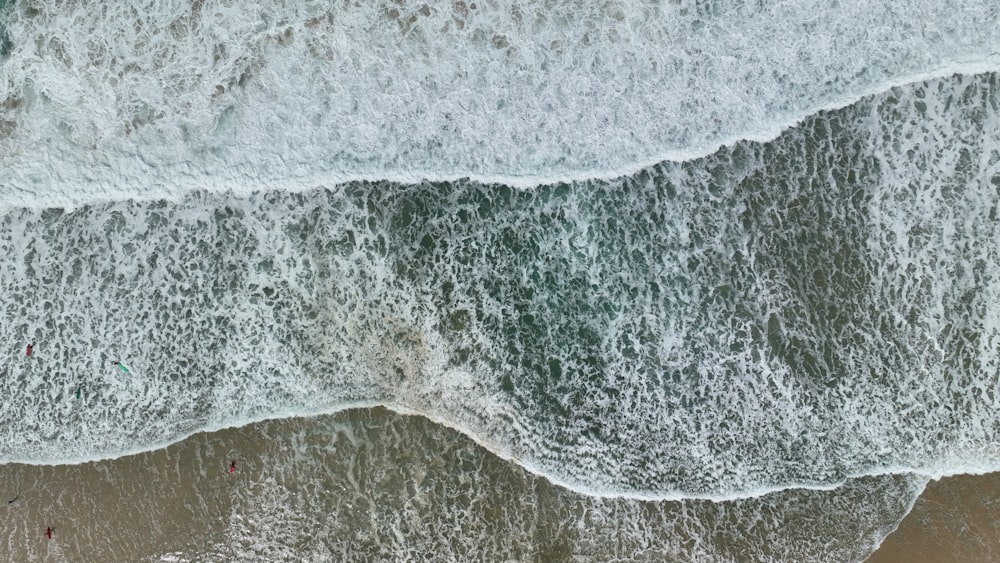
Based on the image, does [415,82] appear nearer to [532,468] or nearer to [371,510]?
[532,468]

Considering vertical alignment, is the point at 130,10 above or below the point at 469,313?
above

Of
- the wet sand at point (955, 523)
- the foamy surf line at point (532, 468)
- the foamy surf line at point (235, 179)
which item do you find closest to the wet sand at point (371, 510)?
the foamy surf line at point (532, 468)

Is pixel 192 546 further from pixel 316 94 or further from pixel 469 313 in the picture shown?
pixel 316 94

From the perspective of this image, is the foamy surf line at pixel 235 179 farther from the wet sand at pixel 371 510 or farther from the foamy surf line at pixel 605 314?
the wet sand at pixel 371 510

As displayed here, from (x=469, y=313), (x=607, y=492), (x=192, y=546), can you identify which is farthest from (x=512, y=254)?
(x=192, y=546)

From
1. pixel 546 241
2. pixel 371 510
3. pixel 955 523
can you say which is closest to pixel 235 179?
pixel 546 241

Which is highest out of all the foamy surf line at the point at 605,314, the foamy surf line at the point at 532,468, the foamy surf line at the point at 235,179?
the foamy surf line at the point at 235,179

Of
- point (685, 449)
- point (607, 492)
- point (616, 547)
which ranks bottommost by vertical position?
point (616, 547)
